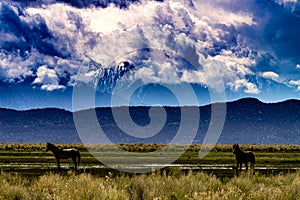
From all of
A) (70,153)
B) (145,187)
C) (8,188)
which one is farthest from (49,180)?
(70,153)

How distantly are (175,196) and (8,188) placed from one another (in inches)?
297

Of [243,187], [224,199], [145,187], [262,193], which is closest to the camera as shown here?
[224,199]

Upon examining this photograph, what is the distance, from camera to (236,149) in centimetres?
4425

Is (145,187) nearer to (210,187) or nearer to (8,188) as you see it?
(210,187)

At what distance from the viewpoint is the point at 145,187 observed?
25406mm

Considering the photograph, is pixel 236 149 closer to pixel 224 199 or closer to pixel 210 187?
pixel 210 187

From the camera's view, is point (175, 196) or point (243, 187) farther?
point (243, 187)

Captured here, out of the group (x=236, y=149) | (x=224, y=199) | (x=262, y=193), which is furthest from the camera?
(x=236, y=149)

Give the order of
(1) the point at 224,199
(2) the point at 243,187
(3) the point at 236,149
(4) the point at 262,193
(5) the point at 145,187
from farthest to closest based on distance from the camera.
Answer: (3) the point at 236,149
(2) the point at 243,187
(5) the point at 145,187
(4) the point at 262,193
(1) the point at 224,199

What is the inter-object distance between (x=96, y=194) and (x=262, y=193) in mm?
7258

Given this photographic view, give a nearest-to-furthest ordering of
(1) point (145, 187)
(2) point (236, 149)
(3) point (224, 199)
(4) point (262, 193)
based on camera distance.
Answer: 1. (3) point (224, 199)
2. (4) point (262, 193)
3. (1) point (145, 187)
4. (2) point (236, 149)

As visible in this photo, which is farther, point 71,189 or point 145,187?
point 145,187

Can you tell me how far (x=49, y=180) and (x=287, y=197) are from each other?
11259 millimetres

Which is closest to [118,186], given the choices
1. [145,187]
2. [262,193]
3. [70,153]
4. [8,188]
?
[145,187]
